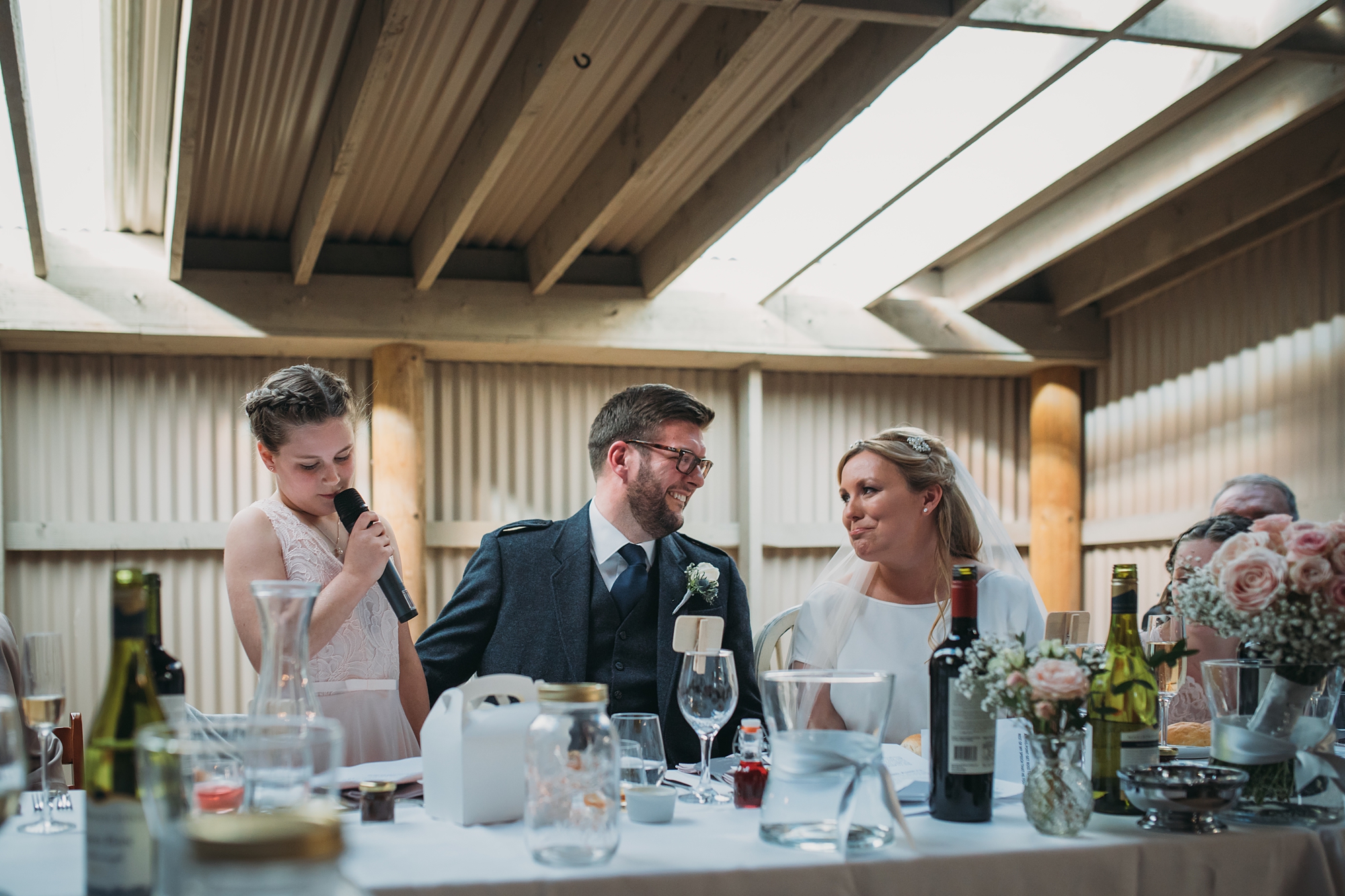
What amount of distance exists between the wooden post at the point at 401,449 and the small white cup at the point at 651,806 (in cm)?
470

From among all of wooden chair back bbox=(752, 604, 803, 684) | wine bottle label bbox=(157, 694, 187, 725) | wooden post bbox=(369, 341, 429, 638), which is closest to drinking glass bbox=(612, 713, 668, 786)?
wine bottle label bbox=(157, 694, 187, 725)

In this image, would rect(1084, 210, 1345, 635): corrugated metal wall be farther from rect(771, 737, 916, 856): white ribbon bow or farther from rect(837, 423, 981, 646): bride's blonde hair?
rect(771, 737, 916, 856): white ribbon bow

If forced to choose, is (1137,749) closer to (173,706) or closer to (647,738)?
(647,738)

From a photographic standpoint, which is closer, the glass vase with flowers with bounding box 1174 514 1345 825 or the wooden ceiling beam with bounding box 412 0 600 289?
the glass vase with flowers with bounding box 1174 514 1345 825

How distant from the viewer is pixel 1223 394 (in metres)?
6.00

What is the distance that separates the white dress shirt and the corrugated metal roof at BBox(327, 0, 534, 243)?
1734mm

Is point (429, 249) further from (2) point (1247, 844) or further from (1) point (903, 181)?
(2) point (1247, 844)

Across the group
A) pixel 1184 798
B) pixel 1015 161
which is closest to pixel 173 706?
pixel 1184 798

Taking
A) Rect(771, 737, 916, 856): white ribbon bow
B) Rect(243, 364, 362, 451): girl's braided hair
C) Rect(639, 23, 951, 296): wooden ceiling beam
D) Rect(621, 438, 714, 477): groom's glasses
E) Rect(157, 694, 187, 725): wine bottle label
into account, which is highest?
Rect(639, 23, 951, 296): wooden ceiling beam

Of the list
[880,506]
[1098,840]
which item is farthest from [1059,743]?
[880,506]

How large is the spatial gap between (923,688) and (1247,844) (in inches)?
55.0

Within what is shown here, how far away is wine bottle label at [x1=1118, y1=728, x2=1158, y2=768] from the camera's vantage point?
1.76 metres

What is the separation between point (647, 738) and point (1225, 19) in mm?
3257

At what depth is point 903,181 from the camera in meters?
4.96
